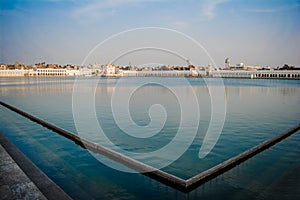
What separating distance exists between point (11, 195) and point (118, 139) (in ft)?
15.5

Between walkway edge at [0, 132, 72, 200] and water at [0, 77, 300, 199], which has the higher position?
walkway edge at [0, 132, 72, 200]

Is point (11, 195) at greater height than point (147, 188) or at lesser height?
greater

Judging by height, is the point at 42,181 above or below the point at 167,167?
above

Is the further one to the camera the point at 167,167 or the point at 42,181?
the point at 167,167

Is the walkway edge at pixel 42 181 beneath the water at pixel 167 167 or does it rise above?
above

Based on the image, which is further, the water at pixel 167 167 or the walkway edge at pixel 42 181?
the water at pixel 167 167

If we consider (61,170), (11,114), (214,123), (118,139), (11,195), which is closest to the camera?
(11,195)

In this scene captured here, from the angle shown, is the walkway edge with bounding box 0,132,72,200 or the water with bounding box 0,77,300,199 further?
the water with bounding box 0,77,300,199

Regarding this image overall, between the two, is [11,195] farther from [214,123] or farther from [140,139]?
[214,123]

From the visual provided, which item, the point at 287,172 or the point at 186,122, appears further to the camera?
the point at 186,122

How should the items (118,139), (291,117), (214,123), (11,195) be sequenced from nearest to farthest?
(11,195), (118,139), (214,123), (291,117)

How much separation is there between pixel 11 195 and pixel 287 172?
16.9 ft

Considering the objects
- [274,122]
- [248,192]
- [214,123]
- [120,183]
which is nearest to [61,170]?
[120,183]

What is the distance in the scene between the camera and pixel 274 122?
1034 cm
